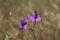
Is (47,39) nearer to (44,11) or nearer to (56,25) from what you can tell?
(56,25)

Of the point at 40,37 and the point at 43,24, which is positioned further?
the point at 43,24

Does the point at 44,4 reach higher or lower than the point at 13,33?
higher

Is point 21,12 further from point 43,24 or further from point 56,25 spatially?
point 56,25

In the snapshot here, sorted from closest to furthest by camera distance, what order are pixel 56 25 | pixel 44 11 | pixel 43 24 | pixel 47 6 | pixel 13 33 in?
pixel 13 33
pixel 56 25
pixel 43 24
pixel 44 11
pixel 47 6

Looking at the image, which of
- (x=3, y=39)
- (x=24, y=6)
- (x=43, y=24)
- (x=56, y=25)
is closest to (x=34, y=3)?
(x=24, y=6)

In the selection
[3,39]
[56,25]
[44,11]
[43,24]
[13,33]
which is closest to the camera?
[3,39]

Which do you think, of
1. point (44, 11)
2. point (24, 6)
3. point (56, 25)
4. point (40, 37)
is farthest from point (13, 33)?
point (24, 6)
